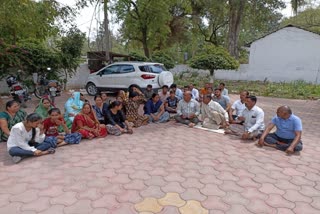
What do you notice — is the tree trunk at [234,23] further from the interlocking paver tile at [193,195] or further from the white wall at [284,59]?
the interlocking paver tile at [193,195]

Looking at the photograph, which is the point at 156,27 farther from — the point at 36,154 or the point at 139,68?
the point at 36,154

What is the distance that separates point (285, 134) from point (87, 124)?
3.73 metres

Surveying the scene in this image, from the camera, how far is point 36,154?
13.5ft

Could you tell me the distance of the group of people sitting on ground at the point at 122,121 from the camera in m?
4.13


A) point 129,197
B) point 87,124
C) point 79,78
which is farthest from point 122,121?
point 79,78

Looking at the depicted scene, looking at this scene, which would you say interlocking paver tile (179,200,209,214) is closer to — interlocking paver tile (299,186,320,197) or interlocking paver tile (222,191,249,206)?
interlocking paver tile (222,191,249,206)

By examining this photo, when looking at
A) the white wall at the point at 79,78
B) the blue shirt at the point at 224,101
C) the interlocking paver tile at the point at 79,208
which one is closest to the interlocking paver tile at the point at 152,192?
the interlocking paver tile at the point at 79,208

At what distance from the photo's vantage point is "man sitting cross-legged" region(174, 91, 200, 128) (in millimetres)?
6441

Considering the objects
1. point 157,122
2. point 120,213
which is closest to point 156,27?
point 157,122

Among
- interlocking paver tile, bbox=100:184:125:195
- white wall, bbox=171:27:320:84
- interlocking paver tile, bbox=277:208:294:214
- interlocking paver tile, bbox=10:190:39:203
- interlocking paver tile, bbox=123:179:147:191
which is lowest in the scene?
interlocking paver tile, bbox=10:190:39:203

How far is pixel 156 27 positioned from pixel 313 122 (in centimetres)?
1366

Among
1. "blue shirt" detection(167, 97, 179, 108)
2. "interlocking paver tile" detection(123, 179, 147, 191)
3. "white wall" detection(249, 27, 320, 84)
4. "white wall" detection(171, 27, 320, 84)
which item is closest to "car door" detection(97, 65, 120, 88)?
"blue shirt" detection(167, 97, 179, 108)

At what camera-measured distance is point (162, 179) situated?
349 cm

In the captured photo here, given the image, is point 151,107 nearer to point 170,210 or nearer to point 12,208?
point 170,210
